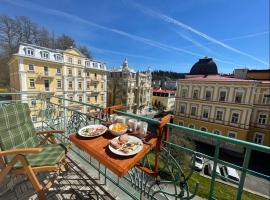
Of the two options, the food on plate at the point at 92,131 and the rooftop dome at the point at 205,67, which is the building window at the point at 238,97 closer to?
the rooftop dome at the point at 205,67

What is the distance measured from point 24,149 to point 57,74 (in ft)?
53.7

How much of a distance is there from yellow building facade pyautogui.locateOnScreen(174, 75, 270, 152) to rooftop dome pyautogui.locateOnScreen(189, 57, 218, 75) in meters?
11.4

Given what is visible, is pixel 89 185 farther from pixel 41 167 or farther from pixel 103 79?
pixel 103 79

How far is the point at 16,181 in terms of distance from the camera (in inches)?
77.1

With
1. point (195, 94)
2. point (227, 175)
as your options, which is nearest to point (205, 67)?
point (195, 94)

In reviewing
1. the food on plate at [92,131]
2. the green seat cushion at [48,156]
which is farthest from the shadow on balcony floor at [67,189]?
the food on plate at [92,131]

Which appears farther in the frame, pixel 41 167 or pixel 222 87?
pixel 222 87

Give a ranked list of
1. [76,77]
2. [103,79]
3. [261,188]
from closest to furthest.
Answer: [261,188], [76,77], [103,79]

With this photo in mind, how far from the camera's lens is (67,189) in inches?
74.7

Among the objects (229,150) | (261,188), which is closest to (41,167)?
(261,188)

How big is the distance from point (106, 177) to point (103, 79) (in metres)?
20.1

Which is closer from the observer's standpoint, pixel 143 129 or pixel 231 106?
pixel 143 129

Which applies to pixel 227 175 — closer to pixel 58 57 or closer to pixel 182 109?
pixel 182 109

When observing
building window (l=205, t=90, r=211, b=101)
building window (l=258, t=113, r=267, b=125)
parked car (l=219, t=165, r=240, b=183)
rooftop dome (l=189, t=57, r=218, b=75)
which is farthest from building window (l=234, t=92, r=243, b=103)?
rooftop dome (l=189, t=57, r=218, b=75)
